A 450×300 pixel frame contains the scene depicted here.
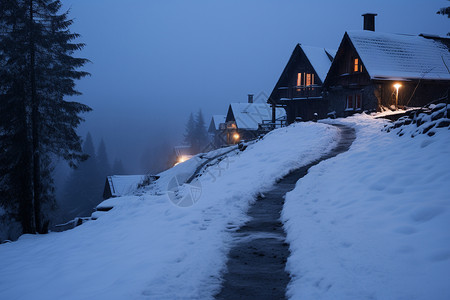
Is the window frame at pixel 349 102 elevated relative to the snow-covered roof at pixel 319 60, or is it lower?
lower

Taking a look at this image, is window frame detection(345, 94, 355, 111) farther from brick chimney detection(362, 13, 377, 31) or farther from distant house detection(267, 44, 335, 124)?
brick chimney detection(362, 13, 377, 31)

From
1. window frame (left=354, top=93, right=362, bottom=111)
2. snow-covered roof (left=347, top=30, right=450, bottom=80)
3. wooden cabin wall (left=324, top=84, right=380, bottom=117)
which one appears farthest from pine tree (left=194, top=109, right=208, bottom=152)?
snow-covered roof (left=347, top=30, right=450, bottom=80)

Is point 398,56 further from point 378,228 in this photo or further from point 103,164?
point 103,164

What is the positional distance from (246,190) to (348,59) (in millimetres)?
24291

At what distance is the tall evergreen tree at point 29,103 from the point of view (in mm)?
14570

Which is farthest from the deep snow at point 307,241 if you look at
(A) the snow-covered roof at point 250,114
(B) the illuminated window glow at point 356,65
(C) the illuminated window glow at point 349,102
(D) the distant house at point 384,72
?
(A) the snow-covered roof at point 250,114

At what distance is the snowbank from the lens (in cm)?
402

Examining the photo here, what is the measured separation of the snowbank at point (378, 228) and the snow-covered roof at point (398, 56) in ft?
66.0

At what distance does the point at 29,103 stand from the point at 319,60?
27.6m

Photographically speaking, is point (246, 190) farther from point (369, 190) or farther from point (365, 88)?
point (365, 88)

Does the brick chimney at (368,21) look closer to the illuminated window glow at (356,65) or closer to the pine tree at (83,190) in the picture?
the illuminated window glow at (356,65)

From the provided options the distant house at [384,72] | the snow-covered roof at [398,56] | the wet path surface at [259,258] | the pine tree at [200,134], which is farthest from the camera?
the pine tree at [200,134]

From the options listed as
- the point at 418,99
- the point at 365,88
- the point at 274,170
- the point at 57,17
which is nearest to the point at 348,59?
the point at 365,88

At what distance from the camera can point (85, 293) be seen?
4910 millimetres
